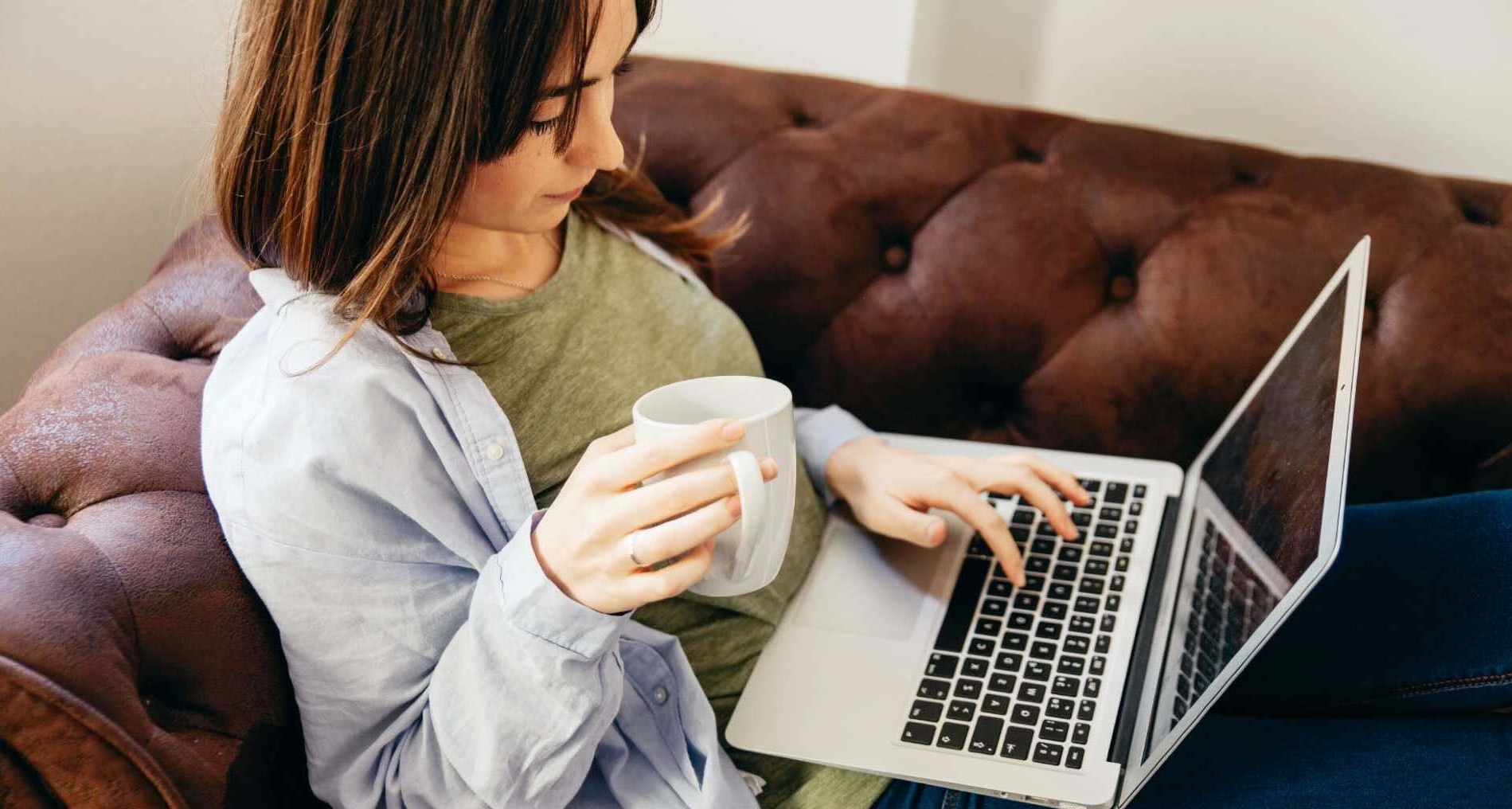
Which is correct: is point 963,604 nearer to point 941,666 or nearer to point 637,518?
point 941,666

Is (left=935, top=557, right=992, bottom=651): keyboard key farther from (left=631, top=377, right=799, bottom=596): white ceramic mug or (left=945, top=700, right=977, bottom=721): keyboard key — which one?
(left=631, top=377, right=799, bottom=596): white ceramic mug

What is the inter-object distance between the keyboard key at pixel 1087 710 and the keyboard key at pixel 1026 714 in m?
0.03

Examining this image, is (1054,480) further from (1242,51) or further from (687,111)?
(1242,51)

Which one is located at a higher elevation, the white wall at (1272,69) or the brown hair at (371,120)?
the brown hair at (371,120)

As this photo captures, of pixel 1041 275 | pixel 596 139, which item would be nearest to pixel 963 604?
pixel 1041 275

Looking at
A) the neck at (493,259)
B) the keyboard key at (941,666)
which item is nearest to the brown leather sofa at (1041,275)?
the neck at (493,259)

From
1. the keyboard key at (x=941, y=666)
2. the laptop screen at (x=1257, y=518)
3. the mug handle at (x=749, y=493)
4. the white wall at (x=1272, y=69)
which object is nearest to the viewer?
the mug handle at (x=749, y=493)

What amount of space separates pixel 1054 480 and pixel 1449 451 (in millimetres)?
466

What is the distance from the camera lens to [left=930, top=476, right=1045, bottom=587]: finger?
101cm

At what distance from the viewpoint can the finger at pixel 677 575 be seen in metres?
0.67

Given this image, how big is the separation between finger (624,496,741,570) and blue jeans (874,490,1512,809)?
0.38 m

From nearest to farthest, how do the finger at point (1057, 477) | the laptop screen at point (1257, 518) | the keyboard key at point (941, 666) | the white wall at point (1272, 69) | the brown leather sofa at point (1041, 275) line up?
the laptop screen at point (1257, 518) → the keyboard key at point (941, 666) → the finger at point (1057, 477) → the brown leather sofa at point (1041, 275) → the white wall at point (1272, 69)

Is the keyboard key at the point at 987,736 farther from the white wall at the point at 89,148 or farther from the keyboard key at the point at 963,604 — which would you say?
the white wall at the point at 89,148

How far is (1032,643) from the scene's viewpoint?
3.27 ft
